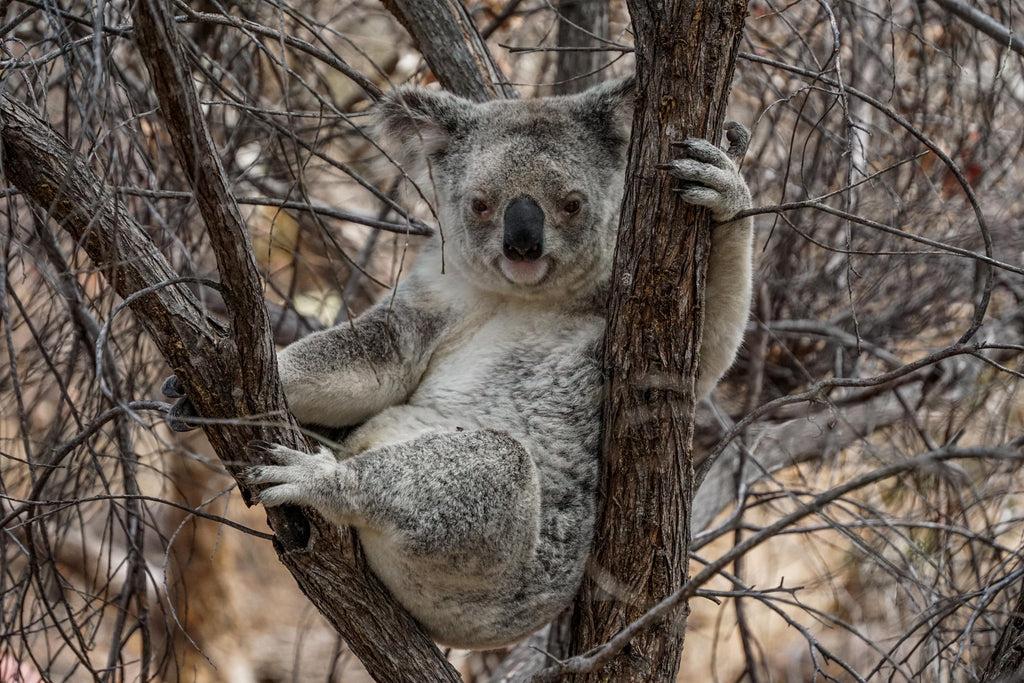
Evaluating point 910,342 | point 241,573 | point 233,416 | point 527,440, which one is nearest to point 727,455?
point 910,342

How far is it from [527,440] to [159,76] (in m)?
1.62

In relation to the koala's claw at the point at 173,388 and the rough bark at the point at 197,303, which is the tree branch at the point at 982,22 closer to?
the rough bark at the point at 197,303

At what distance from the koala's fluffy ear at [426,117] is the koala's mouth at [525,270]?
52cm

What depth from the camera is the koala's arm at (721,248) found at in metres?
2.21

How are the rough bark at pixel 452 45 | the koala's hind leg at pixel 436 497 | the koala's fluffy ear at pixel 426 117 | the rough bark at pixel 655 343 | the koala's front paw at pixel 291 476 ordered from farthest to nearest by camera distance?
the rough bark at pixel 452 45 → the koala's fluffy ear at pixel 426 117 → the koala's hind leg at pixel 436 497 → the koala's front paw at pixel 291 476 → the rough bark at pixel 655 343

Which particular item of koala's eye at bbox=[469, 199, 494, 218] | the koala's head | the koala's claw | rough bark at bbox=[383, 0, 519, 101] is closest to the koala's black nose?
the koala's head

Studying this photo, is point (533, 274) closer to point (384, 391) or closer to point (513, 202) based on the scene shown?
point (513, 202)

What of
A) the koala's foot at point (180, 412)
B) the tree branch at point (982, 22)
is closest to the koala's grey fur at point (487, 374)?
the koala's foot at point (180, 412)

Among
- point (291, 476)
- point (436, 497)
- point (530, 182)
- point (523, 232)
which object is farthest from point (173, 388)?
point (530, 182)

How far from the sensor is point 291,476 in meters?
2.29

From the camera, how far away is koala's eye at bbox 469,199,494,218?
3.05 meters

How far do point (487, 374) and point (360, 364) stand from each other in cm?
42

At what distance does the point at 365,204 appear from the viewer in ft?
26.3

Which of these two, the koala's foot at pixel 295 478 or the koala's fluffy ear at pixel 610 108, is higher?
the koala's fluffy ear at pixel 610 108
